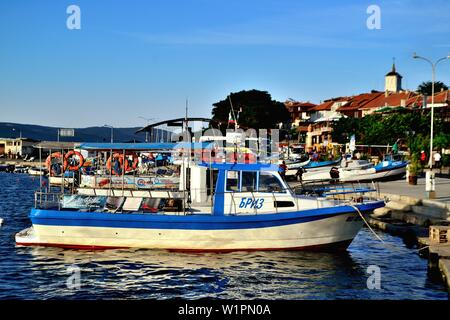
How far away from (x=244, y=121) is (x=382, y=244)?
88.2 metres

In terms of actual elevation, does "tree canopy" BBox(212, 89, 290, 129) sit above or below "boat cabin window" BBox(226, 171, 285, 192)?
above

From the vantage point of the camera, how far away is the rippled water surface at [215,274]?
632 inches

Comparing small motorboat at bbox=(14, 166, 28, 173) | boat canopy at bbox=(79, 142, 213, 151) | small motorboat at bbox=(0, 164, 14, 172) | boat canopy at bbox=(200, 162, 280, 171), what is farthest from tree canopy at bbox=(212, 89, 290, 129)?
boat canopy at bbox=(200, 162, 280, 171)

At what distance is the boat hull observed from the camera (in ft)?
66.2

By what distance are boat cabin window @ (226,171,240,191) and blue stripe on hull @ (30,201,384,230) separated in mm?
1305

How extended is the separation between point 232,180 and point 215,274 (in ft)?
13.5

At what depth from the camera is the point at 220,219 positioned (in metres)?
20.1

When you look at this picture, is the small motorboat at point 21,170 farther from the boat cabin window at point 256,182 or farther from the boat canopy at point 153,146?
the boat cabin window at point 256,182

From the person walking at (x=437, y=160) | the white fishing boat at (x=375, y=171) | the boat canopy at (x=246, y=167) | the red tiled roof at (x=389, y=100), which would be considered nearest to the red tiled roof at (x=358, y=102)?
the red tiled roof at (x=389, y=100)

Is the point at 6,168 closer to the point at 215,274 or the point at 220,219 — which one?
the point at 220,219

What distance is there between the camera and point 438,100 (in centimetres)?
7612

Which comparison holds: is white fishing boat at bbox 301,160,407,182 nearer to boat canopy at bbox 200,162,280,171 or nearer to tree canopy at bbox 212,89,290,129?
boat canopy at bbox 200,162,280,171

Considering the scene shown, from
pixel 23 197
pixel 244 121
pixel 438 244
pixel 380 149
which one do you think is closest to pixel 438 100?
pixel 380 149
